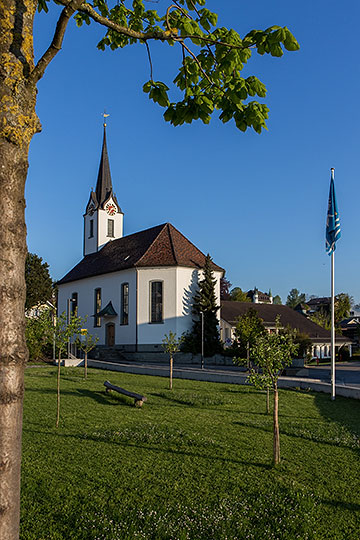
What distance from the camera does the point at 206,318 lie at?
134ft

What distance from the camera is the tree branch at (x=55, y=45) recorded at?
10.7 feet

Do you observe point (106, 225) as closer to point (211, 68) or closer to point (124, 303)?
point (124, 303)

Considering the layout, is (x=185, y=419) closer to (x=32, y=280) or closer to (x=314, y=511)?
(x=314, y=511)

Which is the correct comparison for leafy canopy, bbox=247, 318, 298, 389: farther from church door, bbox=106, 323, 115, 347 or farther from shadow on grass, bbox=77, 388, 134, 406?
church door, bbox=106, 323, 115, 347

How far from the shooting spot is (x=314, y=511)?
638 cm

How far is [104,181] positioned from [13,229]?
51.8 metres

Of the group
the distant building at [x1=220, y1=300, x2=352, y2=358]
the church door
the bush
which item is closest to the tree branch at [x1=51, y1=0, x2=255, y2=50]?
the bush

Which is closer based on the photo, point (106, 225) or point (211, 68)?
point (211, 68)

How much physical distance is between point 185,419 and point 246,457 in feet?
13.9

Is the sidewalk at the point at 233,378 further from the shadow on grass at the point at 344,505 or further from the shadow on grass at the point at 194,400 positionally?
the shadow on grass at the point at 344,505

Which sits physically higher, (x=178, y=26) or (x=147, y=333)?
(x=178, y=26)

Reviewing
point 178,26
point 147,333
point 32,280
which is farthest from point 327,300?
point 178,26

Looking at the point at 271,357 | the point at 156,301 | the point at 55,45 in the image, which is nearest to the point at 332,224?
the point at 271,357

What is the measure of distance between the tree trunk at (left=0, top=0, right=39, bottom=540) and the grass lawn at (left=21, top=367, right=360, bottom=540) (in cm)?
314
